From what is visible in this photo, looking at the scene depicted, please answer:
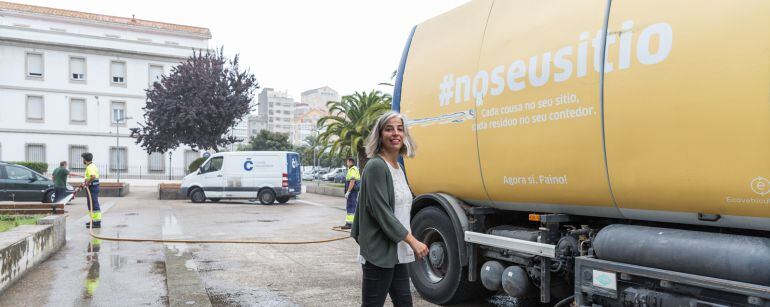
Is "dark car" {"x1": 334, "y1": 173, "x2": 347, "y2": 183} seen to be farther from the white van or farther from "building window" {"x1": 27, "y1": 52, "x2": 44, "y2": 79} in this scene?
the white van

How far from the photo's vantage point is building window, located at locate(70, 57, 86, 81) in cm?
4169

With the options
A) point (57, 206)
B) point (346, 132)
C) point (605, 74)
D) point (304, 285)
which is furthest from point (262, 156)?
point (605, 74)

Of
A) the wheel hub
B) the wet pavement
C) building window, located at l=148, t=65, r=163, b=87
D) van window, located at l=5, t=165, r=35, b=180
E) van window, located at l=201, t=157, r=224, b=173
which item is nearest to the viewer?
the wheel hub

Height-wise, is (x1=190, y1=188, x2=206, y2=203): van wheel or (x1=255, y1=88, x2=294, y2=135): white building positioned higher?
(x1=255, y1=88, x2=294, y2=135): white building

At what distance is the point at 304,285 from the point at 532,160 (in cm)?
311

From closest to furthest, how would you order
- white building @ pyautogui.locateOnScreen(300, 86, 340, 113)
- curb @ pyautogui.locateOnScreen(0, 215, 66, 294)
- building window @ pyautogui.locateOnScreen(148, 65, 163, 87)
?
1. curb @ pyautogui.locateOnScreen(0, 215, 66, 294)
2. building window @ pyautogui.locateOnScreen(148, 65, 163, 87)
3. white building @ pyautogui.locateOnScreen(300, 86, 340, 113)

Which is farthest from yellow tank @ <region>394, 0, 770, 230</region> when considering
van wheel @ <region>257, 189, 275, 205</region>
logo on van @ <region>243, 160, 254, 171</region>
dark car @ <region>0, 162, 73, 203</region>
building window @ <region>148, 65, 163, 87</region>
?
building window @ <region>148, 65, 163, 87</region>

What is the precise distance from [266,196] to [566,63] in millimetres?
17662

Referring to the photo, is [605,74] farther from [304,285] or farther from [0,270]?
[0,270]

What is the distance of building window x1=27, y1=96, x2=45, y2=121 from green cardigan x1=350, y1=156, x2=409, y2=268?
45303mm

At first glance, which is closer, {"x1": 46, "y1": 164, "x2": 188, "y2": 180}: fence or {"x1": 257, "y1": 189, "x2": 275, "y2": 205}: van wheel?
{"x1": 257, "y1": 189, "x2": 275, "y2": 205}: van wheel

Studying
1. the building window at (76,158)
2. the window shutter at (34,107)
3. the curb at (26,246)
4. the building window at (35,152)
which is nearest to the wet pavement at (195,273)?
the curb at (26,246)

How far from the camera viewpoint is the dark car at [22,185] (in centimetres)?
1755

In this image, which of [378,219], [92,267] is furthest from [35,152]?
[378,219]
